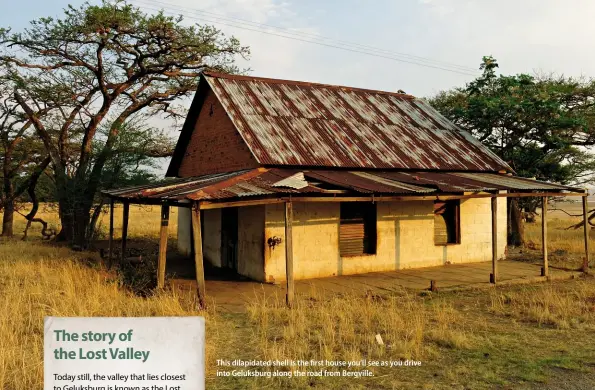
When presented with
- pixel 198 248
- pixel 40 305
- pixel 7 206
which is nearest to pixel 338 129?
pixel 198 248

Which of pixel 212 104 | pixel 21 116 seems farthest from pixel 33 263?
pixel 21 116

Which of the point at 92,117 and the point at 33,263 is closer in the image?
the point at 33,263

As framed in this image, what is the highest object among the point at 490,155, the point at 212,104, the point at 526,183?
the point at 212,104

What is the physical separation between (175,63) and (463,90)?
536 inches

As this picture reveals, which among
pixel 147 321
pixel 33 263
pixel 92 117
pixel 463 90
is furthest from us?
pixel 463 90

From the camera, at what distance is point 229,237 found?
13.9 m

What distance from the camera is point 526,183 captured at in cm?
1375

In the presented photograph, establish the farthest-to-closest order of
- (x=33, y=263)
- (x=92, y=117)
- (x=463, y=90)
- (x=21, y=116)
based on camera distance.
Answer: (x=463, y=90), (x=21, y=116), (x=92, y=117), (x=33, y=263)

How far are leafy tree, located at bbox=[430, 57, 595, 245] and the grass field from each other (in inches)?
401

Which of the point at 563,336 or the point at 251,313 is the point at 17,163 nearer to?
the point at 251,313

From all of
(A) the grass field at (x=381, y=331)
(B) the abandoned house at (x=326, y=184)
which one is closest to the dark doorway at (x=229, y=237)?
(B) the abandoned house at (x=326, y=184)

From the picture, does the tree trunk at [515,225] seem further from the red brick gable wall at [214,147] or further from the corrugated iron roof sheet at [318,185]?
the red brick gable wall at [214,147]

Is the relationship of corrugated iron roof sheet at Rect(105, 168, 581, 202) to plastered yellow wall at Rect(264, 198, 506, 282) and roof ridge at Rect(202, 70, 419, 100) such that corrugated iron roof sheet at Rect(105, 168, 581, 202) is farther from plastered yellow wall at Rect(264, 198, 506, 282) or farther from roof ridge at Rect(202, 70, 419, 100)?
roof ridge at Rect(202, 70, 419, 100)

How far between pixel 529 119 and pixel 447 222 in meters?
7.57
